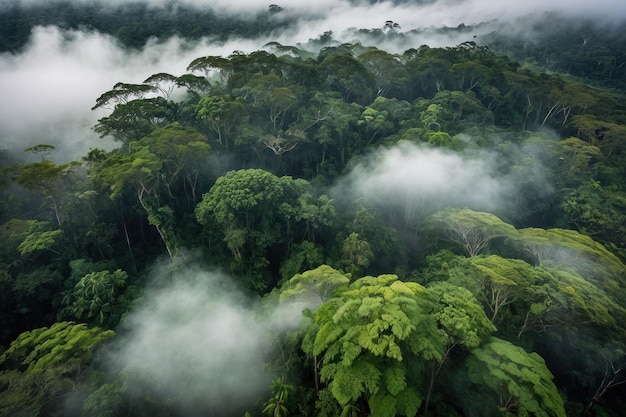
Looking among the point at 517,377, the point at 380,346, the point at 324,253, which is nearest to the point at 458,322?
the point at 517,377

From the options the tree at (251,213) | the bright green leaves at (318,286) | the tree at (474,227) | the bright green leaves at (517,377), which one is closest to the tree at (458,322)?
the bright green leaves at (517,377)

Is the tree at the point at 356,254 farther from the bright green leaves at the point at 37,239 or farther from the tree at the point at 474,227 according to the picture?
the bright green leaves at the point at 37,239

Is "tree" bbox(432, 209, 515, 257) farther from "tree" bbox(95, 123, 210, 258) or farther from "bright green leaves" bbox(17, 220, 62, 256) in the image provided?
"bright green leaves" bbox(17, 220, 62, 256)

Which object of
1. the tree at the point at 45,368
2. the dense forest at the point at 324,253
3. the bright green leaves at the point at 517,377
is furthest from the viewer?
the tree at the point at 45,368

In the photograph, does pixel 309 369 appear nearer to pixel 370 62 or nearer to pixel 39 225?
pixel 39 225

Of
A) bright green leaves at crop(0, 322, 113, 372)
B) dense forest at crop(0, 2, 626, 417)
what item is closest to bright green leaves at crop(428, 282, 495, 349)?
dense forest at crop(0, 2, 626, 417)

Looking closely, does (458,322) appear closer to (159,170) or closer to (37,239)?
(159,170)
